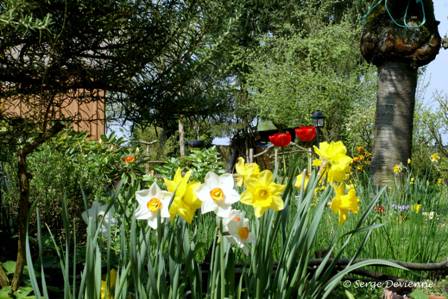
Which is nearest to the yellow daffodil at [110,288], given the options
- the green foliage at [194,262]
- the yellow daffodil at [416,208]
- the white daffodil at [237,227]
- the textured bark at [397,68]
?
the green foliage at [194,262]

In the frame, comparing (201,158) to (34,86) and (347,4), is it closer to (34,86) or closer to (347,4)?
(34,86)

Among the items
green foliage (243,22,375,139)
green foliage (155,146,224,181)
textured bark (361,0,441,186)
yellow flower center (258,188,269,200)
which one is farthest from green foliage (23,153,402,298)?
green foliage (243,22,375,139)

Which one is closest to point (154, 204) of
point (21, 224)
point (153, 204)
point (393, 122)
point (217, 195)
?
point (153, 204)

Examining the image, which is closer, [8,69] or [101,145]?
[8,69]

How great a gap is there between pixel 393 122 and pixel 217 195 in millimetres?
4967

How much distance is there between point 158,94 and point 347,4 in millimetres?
22484

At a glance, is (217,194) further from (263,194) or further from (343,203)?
(343,203)

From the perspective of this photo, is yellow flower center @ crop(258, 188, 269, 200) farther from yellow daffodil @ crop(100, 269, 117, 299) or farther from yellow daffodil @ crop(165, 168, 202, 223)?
yellow daffodil @ crop(100, 269, 117, 299)

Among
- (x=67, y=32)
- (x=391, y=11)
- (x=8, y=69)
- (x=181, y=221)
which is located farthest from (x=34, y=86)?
(x=391, y=11)

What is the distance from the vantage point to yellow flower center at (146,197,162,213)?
1361 mm

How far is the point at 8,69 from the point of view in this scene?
2.34 meters

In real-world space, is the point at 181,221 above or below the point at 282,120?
below

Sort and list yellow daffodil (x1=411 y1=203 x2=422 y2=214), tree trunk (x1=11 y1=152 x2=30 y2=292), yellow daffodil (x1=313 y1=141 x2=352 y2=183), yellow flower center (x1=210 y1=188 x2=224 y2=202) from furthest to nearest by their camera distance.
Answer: yellow daffodil (x1=411 y1=203 x2=422 y2=214), tree trunk (x1=11 y1=152 x2=30 y2=292), yellow daffodil (x1=313 y1=141 x2=352 y2=183), yellow flower center (x1=210 y1=188 x2=224 y2=202)

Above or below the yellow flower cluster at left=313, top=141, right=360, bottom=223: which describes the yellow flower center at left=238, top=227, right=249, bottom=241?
below
